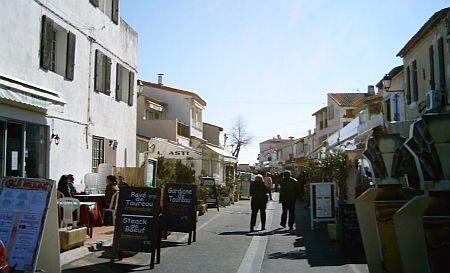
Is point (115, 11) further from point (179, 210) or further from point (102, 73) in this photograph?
point (179, 210)

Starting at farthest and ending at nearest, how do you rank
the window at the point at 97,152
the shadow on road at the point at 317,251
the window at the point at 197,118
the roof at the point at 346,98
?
the roof at the point at 346,98 → the window at the point at 197,118 → the window at the point at 97,152 → the shadow on road at the point at 317,251

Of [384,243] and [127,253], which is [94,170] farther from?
[384,243]

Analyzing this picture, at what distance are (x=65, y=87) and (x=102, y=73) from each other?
126 inches

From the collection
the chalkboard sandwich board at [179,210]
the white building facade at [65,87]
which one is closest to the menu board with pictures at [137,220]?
the chalkboard sandwich board at [179,210]

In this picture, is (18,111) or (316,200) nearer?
(18,111)

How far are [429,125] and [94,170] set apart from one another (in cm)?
1287

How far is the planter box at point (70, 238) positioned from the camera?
34.0 feet

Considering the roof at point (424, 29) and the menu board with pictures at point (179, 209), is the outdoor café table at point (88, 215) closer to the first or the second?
the menu board with pictures at point (179, 209)

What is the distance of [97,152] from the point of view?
59.5ft

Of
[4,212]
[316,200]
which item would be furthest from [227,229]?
[4,212]

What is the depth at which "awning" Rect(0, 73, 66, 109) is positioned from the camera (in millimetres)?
10578

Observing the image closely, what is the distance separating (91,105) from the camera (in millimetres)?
17219

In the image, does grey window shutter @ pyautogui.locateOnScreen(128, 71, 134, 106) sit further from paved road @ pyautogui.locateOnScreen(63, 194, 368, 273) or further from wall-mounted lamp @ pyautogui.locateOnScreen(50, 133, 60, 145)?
paved road @ pyautogui.locateOnScreen(63, 194, 368, 273)

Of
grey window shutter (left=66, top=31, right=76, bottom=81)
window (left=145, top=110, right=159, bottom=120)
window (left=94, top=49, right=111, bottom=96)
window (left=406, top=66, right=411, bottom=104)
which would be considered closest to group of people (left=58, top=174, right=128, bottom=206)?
grey window shutter (left=66, top=31, right=76, bottom=81)
